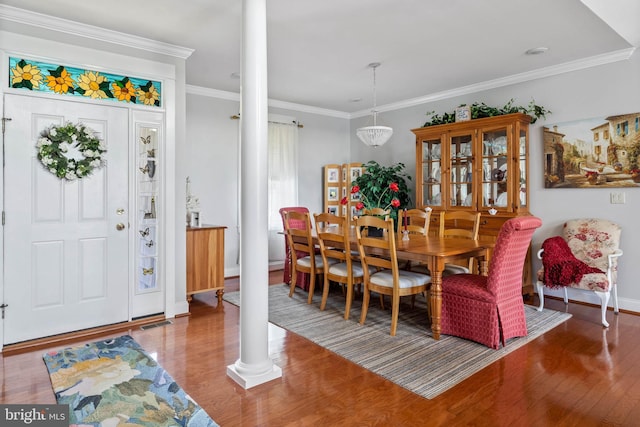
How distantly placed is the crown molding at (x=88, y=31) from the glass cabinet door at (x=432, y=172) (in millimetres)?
3157

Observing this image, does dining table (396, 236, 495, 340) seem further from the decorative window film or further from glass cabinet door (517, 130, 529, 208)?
the decorative window film

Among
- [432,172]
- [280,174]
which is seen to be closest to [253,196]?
[432,172]

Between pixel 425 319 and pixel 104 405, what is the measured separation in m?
2.67

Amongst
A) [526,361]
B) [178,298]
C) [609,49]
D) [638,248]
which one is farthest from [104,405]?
[609,49]

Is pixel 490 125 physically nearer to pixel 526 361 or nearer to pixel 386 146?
pixel 386 146

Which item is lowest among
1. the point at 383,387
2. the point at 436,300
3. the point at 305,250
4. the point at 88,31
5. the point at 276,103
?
the point at 383,387

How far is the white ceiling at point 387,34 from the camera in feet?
9.82

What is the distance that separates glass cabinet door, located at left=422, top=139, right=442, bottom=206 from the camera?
5176 millimetres

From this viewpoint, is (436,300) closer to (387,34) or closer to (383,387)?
(383,387)

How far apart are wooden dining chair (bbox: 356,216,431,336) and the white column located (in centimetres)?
112

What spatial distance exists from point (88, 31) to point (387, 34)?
257 centimetres

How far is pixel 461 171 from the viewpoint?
4.93 meters

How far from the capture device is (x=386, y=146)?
6.42 meters

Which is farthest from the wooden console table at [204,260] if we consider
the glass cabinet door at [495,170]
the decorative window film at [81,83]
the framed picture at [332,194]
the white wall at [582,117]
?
the white wall at [582,117]
